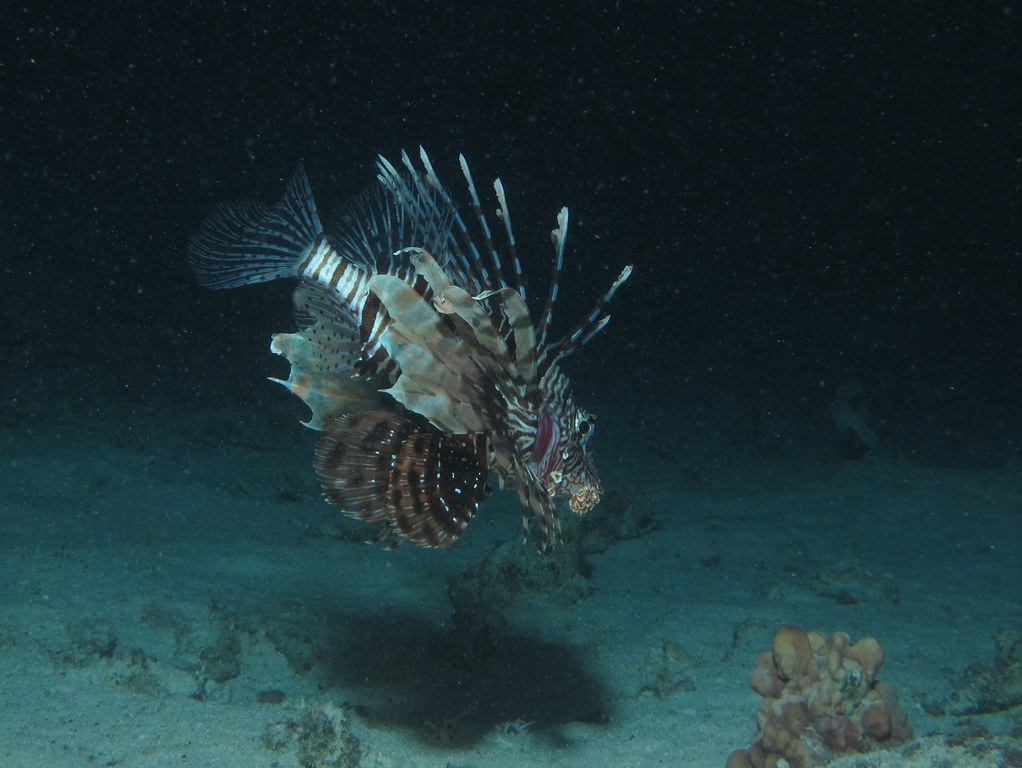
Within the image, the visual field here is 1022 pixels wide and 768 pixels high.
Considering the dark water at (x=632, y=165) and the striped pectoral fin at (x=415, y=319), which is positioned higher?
the dark water at (x=632, y=165)

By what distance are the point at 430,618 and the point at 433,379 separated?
4.29 m

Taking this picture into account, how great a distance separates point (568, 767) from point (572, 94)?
66.1ft

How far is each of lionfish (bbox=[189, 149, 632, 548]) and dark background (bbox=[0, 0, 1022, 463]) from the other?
12633 millimetres

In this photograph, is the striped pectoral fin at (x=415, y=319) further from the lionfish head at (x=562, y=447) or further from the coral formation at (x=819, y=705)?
the coral formation at (x=819, y=705)

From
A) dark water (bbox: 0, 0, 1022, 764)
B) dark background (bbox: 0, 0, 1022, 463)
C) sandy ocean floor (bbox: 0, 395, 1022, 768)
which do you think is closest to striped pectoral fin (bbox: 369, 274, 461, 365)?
sandy ocean floor (bbox: 0, 395, 1022, 768)

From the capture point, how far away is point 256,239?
12.7ft

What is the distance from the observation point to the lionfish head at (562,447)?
283 centimetres

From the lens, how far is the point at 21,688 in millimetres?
3986

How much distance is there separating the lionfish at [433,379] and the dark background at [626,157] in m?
12.6

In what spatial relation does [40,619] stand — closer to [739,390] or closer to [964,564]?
[964,564]

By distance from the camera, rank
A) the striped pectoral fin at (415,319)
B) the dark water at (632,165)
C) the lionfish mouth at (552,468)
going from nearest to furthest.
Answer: the striped pectoral fin at (415,319) < the lionfish mouth at (552,468) < the dark water at (632,165)

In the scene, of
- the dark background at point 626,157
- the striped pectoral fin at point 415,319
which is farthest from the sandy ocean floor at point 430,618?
the dark background at point 626,157

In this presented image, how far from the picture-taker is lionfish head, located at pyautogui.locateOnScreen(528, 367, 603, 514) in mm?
2832

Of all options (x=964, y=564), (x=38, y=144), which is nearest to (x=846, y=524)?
(x=964, y=564)
